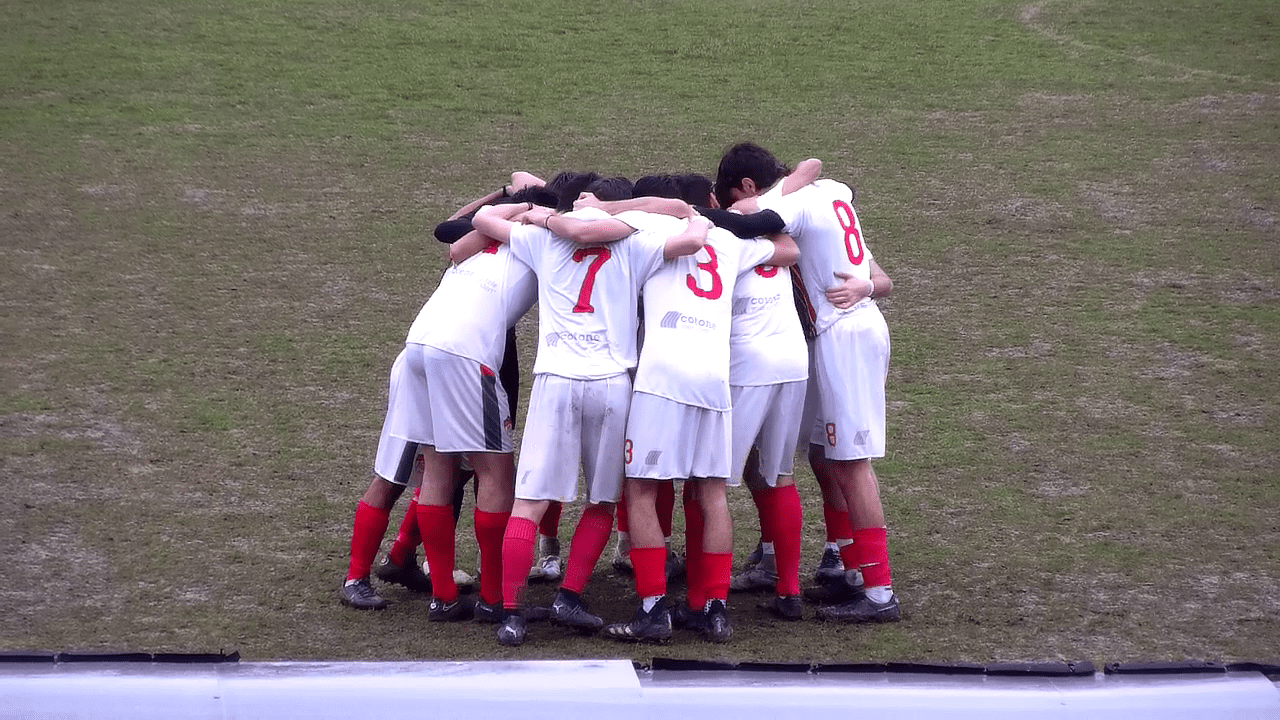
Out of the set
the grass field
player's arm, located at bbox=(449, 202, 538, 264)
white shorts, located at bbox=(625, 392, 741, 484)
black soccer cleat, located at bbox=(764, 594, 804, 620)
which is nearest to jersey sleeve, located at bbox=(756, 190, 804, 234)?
white shorts, located at bbox=(625, 392, 741, 484)

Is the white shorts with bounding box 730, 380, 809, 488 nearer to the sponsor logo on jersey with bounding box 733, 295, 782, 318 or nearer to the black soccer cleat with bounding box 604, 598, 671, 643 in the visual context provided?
the sponsor logo on jersey with bounding box 733, 295, 782, 318

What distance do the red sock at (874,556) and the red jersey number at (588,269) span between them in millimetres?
1378

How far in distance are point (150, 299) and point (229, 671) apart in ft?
20.1

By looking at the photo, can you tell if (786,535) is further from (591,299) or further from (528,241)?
(528,241)

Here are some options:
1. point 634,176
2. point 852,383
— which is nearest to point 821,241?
point 852,383

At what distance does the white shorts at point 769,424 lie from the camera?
4840 millimetres

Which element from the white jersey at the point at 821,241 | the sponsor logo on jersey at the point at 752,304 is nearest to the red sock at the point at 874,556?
the white jersey at the point at 821,241

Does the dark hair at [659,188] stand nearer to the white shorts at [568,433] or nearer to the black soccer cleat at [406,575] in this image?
the white shorts at [568,433]

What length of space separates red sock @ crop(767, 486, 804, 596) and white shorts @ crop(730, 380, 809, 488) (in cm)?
7

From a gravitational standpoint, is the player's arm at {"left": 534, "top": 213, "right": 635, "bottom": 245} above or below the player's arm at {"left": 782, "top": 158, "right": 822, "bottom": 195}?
below

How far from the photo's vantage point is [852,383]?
16.3 feet

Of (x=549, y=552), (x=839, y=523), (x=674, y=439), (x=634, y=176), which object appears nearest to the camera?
(x=674, y=439)

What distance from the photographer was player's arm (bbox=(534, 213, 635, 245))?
460 centimetres

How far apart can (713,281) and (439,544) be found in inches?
56.1
